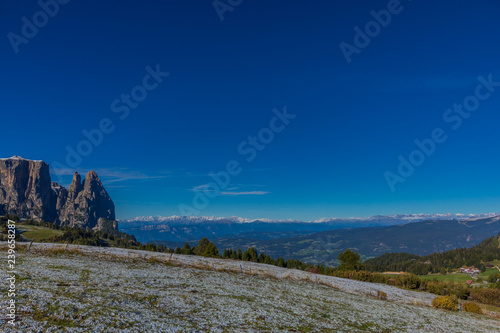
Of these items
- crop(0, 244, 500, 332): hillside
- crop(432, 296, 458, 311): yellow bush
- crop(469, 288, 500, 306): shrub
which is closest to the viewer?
crop(0, 244, 500, 332): hillside

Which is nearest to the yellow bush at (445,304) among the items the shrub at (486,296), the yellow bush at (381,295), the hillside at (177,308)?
the yellow bush at (381,295)

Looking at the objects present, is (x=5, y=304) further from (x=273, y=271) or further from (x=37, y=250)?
(x=273, y=271)

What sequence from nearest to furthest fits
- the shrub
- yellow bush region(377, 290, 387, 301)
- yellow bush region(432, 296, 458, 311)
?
yellow bush region(432, 296, 458, 311) < yellow bush region(377, 290, 387, 301) < the shrub

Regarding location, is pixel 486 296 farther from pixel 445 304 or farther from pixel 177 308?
pixel 177 308

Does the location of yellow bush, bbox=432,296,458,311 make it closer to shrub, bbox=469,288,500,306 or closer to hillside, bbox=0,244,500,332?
hillside, bbox=0,244,500,332

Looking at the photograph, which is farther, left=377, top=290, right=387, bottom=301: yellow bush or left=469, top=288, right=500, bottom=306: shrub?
left=469, top=288, right=500, bottom=306: shrub

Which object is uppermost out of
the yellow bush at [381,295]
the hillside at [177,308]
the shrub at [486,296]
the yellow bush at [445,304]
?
the hillside at [177,308]

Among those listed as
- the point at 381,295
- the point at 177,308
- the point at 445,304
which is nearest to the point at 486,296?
the point at 445,304

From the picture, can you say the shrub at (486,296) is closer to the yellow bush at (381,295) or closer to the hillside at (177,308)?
the yellow bush at (381,295)

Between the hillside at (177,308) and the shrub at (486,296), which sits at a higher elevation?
the hillside at (177,308)

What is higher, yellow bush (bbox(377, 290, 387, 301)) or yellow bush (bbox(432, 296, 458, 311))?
yellow bush (bbox(377, 290, 387, 301))

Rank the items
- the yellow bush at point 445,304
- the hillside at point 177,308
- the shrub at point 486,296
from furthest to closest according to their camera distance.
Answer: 1. the shrub at point 486,296
2. the yellow bush at point 445,304
3. the hillside at point 177,308

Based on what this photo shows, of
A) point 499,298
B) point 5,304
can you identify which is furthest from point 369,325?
point 499,298

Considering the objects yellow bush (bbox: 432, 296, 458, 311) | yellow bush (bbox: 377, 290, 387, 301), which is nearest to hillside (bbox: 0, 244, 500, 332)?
yellow bush (bbox: 432, 296, 458, 311)
